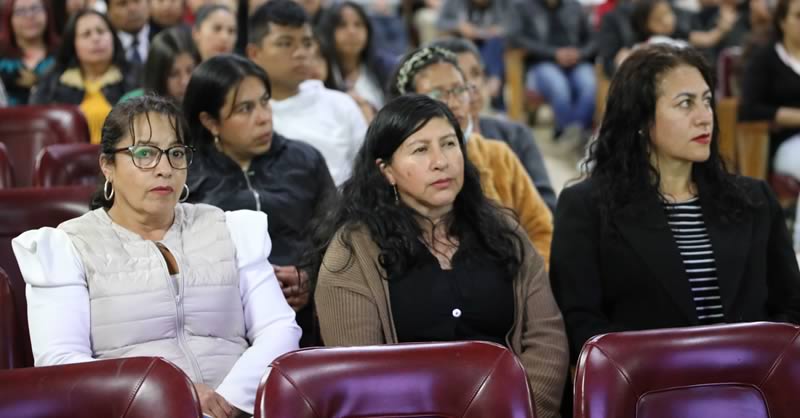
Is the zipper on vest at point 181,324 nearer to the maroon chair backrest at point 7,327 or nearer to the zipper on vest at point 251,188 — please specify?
the maroon chair backrest at point 7,327

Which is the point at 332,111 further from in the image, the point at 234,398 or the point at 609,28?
the point at 609,28

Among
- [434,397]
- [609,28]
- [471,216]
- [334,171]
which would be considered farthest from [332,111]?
[609,28]

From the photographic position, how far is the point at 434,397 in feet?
4.89

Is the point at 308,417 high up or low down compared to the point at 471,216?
down

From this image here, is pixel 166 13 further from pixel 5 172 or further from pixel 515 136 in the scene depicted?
pixel 515 136

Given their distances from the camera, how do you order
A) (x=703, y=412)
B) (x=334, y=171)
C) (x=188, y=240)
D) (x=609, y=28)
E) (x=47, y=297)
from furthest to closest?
(x=609, y=28)
(x=334, y=171)
(x=188, y=240)
(x=47, y=297)
(x=703, y=412)

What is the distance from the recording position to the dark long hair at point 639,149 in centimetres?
219

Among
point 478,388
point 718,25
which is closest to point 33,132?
point 478,388

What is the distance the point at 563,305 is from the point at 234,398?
71 cm

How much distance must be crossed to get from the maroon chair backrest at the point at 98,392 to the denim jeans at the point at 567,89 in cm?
486

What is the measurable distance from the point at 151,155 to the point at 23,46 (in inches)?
111

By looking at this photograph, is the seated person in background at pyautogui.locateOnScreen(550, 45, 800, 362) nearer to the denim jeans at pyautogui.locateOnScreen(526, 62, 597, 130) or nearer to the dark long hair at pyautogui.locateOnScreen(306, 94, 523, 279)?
the dark long hair at pyautogui.locateOnScreen(306, 94, 523, 279)

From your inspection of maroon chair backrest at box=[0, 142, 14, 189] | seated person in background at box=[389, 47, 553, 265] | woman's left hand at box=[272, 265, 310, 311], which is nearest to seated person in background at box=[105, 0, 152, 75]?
maroon chair backrest at box=[0, 142, 14, 189]

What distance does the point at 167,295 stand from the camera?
74.7 inches
